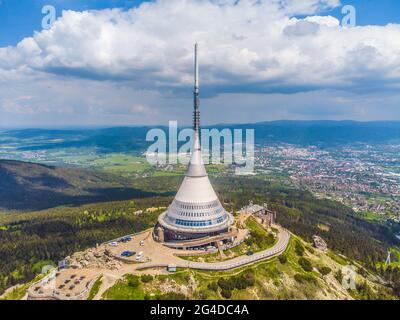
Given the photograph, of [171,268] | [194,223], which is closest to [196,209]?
[194,223]

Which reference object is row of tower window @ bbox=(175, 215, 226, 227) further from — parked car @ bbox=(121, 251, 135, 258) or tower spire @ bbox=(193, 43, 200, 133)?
tower spire @ bbox=(193, 43, 200, 133)

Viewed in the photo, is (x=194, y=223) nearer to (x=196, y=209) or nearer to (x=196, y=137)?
(x=196, y=209)

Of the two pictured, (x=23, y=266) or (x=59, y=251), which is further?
(x=59, y=251)

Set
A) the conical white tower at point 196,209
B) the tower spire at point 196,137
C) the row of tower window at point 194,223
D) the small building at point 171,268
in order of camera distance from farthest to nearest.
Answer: the tower spire at point 196,137 < the conical white tower at point 196,209 < the row of tower window at point 194,223 < the small building at point 171,268

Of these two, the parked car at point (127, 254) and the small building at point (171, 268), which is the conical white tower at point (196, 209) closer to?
the parked car at point (127, 254)

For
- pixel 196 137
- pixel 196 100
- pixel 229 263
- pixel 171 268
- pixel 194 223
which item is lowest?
pixel 229 263

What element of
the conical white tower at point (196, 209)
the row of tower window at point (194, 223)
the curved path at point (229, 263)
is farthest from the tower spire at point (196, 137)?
the curved path at point (229, 263)
